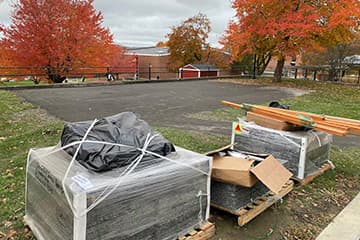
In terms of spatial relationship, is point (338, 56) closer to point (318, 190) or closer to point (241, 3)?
point (241, 3)

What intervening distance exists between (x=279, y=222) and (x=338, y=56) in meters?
18.4

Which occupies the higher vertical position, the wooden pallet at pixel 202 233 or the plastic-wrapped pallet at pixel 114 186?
the plastic-wrapped pallet at pixel 114 186

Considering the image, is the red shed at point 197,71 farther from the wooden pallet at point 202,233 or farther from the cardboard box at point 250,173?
the wooden pallet at point 202,233

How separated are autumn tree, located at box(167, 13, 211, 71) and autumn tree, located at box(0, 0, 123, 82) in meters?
11.5

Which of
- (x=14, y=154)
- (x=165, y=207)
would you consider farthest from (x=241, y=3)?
(x=165, y=207)

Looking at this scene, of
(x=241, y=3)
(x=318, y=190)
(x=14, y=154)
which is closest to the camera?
(x=318, y=190)

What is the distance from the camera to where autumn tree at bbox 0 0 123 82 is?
46.4 feet

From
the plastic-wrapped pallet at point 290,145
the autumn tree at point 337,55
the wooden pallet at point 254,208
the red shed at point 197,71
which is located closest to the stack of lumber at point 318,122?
the plastic-wrapped pallet at point 290,145

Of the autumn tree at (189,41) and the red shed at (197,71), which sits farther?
the autumn tree at (189,41)

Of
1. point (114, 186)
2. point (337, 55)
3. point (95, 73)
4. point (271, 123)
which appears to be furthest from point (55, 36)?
point (337, 55)

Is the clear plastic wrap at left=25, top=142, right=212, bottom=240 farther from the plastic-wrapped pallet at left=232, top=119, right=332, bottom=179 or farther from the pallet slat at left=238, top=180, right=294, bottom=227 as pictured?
the plastic-wrapped pallet at left=232, top=119, right=332, bottom=179

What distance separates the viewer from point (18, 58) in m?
14.3

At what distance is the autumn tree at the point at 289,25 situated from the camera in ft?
40.5

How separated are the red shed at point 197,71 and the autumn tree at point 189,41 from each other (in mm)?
1988
